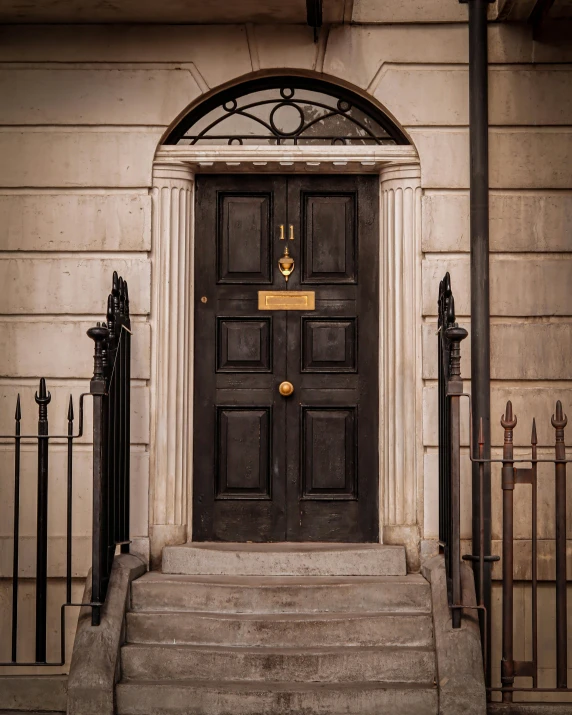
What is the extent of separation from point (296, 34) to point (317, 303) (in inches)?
78.6

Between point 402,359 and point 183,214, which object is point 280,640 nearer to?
point 402,359

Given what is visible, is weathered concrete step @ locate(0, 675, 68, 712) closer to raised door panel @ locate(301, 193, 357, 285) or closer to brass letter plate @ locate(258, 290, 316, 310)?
brass letter plate @ locate(258, 290, 316, 310)

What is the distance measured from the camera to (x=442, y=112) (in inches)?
289

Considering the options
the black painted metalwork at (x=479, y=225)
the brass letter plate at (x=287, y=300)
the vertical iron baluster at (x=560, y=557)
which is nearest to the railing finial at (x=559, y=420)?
the vertical iron baluster at (x=560, y=557)

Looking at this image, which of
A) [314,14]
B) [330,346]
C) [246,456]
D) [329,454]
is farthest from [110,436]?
[314,14]

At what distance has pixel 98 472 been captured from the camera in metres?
6.13

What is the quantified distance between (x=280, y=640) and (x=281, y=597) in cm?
34

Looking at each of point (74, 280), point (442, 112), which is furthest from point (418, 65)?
point (74, 280)

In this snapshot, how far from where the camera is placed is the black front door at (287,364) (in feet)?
24.7

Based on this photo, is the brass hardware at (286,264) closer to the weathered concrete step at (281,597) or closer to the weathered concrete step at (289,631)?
the weathered concrete step at (281,597)

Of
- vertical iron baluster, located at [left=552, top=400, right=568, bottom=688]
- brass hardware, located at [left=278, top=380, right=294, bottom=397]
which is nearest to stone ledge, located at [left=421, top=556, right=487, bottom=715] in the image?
vertical iron baluster, located at [left=552, top=400, right=568, bottom=688]

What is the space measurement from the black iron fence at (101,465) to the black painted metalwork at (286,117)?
1.46 metres

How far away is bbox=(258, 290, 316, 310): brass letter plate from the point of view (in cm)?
756

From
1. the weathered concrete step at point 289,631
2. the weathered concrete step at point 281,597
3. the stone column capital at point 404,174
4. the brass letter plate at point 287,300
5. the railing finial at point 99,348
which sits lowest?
the weathered concrete step at point 289,631
